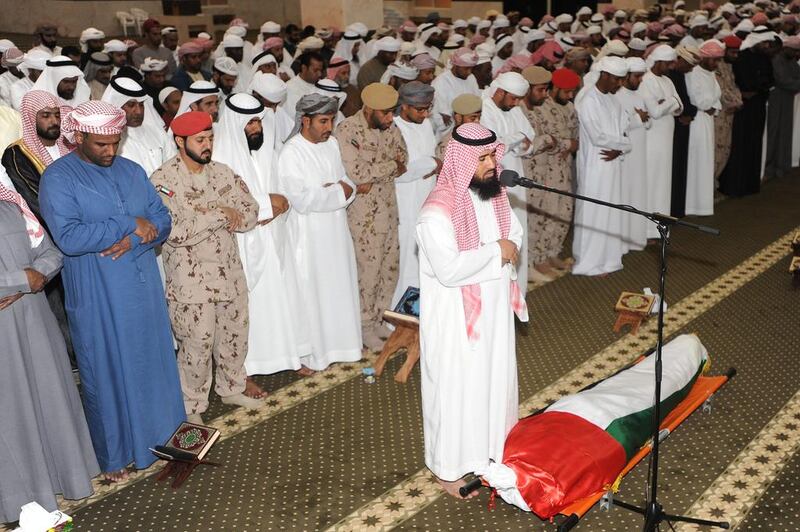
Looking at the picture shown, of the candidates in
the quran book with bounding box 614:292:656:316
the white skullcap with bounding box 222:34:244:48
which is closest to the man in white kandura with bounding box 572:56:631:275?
the quran book with bounding box 614:292:656:316

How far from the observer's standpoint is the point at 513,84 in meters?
5.87

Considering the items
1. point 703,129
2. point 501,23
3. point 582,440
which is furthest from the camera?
point 501,23

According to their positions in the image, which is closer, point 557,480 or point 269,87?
point 557,480

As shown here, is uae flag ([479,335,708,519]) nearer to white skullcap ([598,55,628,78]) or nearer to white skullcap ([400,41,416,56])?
white skullcap ([598,55,628,78])

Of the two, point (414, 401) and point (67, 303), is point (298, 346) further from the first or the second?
point (67, 303)

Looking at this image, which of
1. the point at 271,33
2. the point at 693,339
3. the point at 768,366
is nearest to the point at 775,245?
the point at 768,366

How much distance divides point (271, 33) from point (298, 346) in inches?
317

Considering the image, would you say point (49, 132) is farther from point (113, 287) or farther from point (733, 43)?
point (733, 43)

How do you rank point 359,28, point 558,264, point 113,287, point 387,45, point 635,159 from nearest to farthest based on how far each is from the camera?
point 113,287 < point 558,264 < point 635,159 < point 387,45 < point 359,28

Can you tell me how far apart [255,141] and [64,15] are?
13.0m

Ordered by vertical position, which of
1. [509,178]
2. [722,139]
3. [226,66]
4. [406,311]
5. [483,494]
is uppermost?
[226,66]

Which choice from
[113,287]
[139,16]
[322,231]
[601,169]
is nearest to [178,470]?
[113,287]

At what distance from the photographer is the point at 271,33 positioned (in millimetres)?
12047

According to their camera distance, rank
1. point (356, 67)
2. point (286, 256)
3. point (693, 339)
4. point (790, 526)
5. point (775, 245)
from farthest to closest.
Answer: point (356, 67), point (775, 245), point (286, 256), point (693, 339), point (790, 526)
